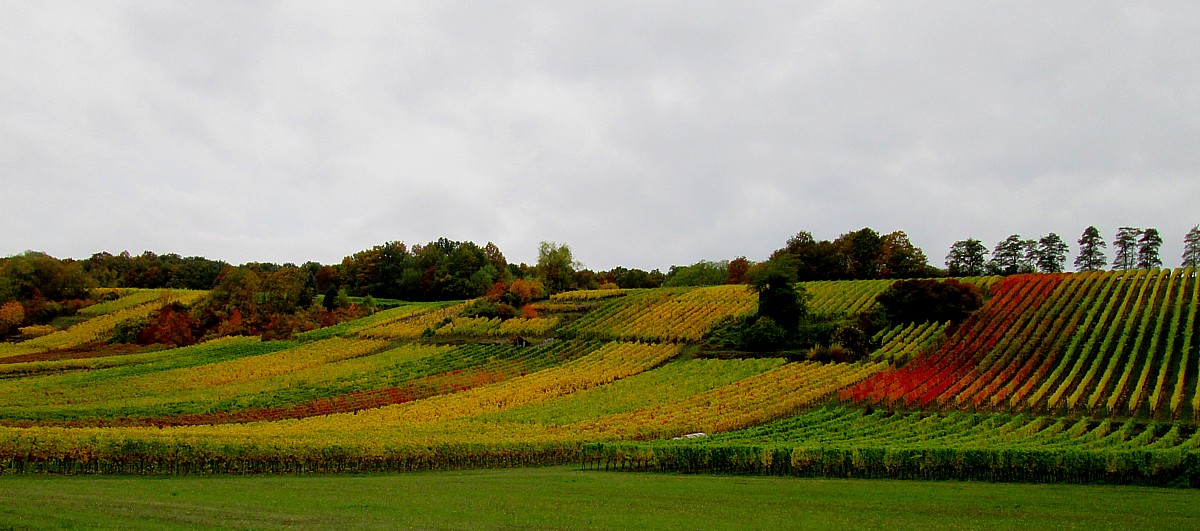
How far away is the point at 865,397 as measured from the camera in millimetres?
54969

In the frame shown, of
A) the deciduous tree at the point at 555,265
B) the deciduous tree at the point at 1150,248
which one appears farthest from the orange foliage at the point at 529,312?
the deciduous tree at the point at 1150,248

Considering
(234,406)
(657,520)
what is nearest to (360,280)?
(234,406)

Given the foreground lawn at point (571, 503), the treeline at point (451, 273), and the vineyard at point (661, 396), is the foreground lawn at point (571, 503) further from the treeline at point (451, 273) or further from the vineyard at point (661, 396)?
the treeline at point (451, 273)

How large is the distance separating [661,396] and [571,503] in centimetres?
3456

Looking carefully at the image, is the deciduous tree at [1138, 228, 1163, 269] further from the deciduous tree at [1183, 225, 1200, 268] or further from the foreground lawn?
the foreground lawn

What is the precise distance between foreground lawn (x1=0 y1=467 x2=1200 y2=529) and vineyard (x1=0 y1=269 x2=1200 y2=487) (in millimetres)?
2753

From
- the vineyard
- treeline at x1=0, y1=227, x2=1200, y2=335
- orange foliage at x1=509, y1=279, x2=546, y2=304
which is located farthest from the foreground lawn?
orange foliage at x1=509, y1=279, x2=546, y2=304

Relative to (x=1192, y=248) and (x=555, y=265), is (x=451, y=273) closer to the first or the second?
(x=555, y=265)

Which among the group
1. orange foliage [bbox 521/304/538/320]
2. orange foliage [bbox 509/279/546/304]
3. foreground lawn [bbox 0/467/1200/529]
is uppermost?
orange foliage [bbox 509/279/546/304]

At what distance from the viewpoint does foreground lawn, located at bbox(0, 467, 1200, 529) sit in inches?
786

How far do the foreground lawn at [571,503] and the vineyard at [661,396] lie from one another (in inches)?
108

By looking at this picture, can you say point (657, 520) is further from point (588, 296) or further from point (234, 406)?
point (588, 296)

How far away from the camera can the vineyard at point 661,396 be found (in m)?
34.5

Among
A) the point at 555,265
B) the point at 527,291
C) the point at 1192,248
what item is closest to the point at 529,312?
the point at 527,291
